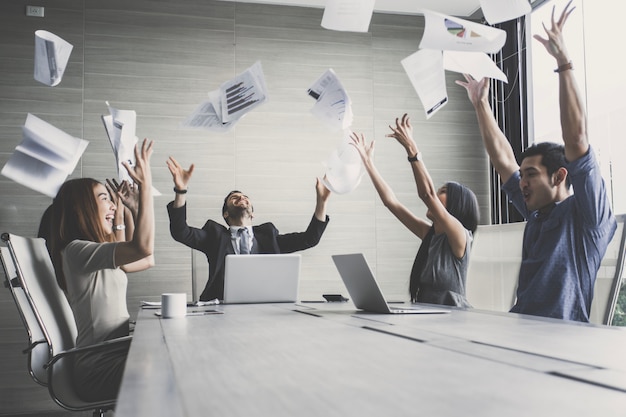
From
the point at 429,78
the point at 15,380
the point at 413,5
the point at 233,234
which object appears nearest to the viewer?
the point at 429,78

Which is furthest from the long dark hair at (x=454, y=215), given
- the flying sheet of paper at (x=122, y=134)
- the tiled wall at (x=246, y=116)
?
the flying sheet of paper at (x=122, y=134)

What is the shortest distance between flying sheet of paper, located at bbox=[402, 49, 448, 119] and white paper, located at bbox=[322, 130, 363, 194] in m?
0.75

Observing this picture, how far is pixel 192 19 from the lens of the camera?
448 cm

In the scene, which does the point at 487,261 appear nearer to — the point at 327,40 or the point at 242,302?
the point at 242,302

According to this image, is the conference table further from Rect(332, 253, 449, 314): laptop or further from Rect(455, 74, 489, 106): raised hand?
Rect(455, 74, 489, 106): raised hand

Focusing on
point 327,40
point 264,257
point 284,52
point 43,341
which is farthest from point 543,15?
point 43,341

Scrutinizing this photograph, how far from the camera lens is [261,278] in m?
2.72

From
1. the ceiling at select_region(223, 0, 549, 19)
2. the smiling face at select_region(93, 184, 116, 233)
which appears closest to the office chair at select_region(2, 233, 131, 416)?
the smiling face at select_region(93, 184, 116, 233)

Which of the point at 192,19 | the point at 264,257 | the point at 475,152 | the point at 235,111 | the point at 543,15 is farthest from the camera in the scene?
the point at 475,152

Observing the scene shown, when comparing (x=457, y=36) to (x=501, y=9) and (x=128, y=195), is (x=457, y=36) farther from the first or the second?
(x=128, y=195)

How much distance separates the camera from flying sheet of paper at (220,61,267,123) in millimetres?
3334

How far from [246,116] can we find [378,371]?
3.74m

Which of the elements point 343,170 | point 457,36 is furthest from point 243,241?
point 457,36

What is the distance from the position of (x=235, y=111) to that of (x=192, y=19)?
1347 millimetres
